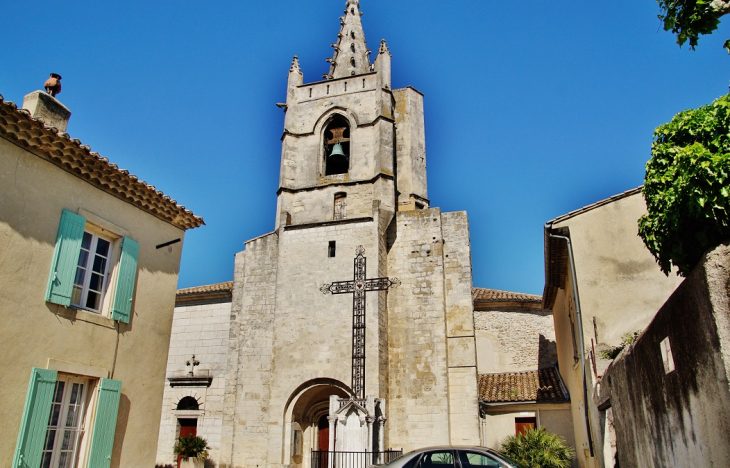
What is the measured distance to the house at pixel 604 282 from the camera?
10992 mm

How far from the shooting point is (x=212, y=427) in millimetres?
18656

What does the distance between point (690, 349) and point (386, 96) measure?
1681 centimetres

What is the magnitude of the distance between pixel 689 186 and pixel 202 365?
18124 millimetres

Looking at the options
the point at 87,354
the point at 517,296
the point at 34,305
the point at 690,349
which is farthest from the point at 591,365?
the point at 517,296

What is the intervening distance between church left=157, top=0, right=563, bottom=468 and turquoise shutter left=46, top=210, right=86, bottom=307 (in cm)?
791

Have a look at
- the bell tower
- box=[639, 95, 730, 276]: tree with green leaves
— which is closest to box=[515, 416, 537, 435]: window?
the bell tower

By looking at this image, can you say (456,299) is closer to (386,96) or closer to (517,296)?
(517,296)

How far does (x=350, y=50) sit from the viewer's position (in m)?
23.2

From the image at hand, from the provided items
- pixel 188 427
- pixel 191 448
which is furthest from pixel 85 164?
pixel 188 427

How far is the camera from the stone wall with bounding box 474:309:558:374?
21.3 metres

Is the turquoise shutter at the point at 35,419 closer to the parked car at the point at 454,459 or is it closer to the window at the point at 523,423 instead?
the parked car at the point at 454,459

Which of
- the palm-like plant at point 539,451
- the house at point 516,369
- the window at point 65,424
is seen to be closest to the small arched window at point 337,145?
the house at point 516,369

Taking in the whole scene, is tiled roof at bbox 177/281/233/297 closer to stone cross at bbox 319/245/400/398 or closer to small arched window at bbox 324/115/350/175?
stone cross at bbox 319/245/400/398

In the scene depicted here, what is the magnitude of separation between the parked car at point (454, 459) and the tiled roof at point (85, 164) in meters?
5.76
